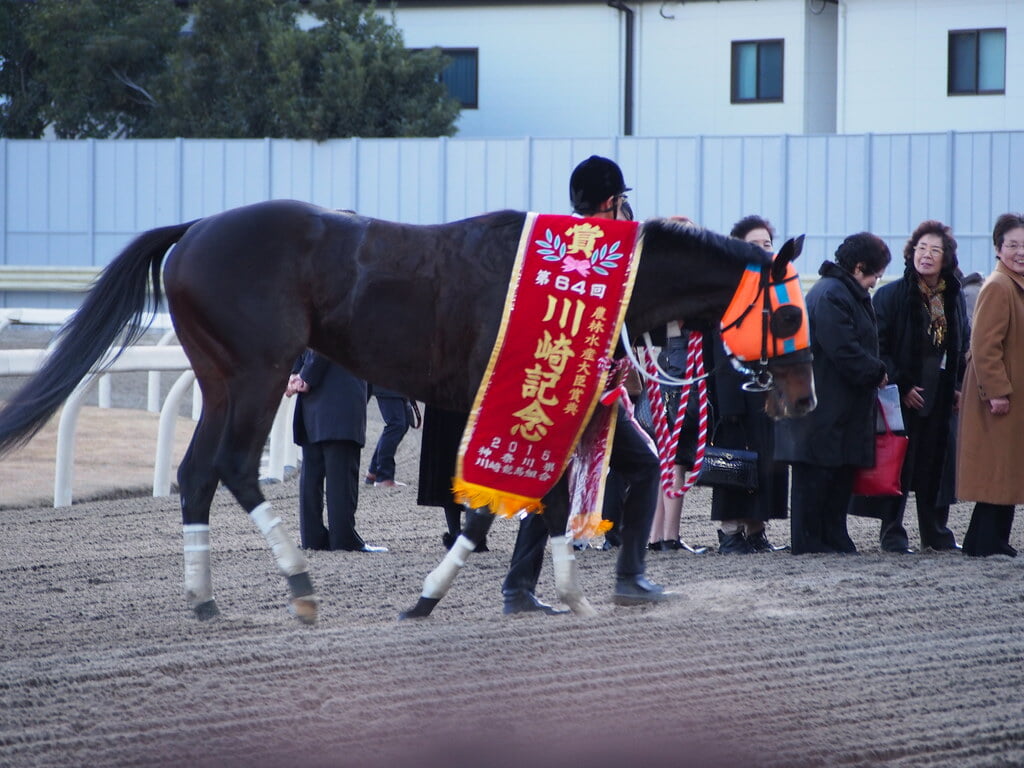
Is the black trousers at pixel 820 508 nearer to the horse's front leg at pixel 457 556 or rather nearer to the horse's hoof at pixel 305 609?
the horse's front leg at pixel 457 556

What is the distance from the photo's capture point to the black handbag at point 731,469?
7480 mm

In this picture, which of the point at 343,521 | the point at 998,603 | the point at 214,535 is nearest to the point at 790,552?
the point at 998,603

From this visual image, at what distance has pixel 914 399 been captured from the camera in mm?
7699

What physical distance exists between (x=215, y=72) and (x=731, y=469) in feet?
65.0

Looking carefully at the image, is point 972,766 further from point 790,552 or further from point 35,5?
point 35,5

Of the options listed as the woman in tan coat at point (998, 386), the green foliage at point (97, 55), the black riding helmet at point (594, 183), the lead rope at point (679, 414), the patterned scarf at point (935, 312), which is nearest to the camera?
the black riding helmet at point (594, 183)

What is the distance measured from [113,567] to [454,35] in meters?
21.4

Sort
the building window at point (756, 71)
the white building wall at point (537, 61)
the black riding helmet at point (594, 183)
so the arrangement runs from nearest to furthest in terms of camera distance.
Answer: the black riding helmet at point (594, 183) → the building window at point (756, 71) → the white building wall at point (537, 61)

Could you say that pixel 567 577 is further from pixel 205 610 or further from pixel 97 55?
pixel 97 55

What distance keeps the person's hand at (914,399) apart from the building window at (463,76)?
2012 cm

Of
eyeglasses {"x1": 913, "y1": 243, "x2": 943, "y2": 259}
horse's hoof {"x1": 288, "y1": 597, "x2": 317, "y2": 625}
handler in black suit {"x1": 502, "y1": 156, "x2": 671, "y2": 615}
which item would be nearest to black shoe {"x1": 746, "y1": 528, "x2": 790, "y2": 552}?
eyeglasses {"x1": 913, "y1": 243, "x2": 943, "y2": 259}

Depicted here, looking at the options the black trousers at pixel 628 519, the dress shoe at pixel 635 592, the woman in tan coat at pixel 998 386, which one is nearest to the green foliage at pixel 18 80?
the woman in tan coat at pixel 998 386

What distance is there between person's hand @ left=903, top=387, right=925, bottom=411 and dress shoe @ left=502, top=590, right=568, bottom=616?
9.94 feet

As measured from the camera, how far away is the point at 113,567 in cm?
698
